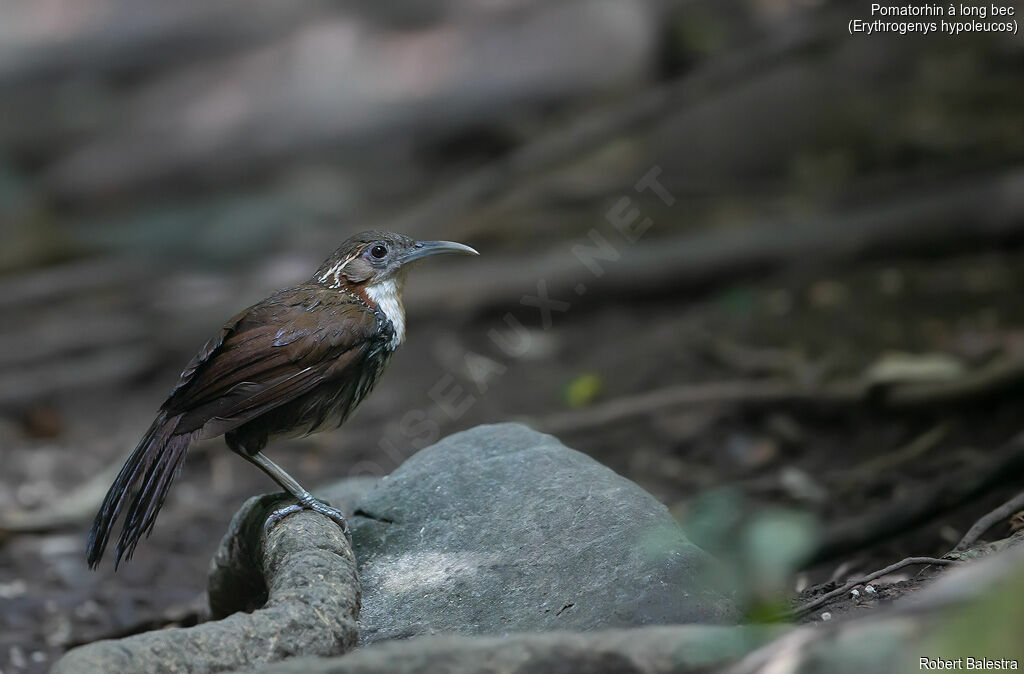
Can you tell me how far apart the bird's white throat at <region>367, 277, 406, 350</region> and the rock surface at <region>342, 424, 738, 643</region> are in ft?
1.26

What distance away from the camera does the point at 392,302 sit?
3.59m

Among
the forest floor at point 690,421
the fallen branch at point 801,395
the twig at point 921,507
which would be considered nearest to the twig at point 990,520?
the forest floor at point 690,421

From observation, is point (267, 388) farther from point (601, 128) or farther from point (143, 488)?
point (601, 128)

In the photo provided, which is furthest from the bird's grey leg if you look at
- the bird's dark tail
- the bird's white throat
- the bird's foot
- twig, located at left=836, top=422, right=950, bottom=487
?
twig, located at left=836, top=422, right=950, bottom=487

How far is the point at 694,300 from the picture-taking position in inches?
296

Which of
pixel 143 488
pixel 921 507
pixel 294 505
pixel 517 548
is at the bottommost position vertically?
pixel 921 507

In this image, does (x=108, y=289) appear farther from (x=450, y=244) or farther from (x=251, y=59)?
(x=450, y=244)

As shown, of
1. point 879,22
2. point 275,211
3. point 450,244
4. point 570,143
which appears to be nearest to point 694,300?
point 570,143

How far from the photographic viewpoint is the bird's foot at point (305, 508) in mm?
3127

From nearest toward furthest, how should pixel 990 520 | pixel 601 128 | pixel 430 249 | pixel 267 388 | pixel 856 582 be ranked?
pixel 856 582 < pixel 267 388 < pixel 990 520 < pixel 430 249 < pixel 601 128

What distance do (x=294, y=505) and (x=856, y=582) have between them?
1563 mm

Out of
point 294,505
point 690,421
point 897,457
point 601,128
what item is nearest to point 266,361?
point 294,505

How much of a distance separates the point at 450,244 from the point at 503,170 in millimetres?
3783

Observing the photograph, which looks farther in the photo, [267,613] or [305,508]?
[305,508]
